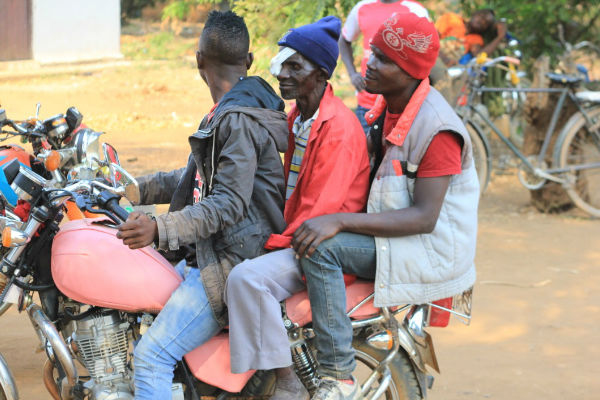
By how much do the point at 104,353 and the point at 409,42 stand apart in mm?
1578

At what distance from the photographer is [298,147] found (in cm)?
285

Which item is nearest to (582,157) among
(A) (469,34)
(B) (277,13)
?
(A) (469,34)

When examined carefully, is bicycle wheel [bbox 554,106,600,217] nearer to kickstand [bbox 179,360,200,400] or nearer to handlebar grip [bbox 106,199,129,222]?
kickstand [bbox 179,360,200,400]

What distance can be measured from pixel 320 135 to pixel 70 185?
0.90 metres

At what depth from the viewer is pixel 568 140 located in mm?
6973

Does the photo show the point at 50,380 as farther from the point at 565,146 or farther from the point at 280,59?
the point at 565,146

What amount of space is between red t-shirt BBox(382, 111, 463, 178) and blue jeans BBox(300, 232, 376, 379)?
1.02ft

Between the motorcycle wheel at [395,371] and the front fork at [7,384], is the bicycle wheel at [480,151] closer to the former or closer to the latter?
the motorcycle wheel at [395,371]

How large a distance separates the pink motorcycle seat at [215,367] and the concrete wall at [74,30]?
13527mm

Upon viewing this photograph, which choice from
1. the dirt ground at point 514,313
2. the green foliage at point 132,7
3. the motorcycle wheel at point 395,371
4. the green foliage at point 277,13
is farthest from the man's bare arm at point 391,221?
the green foliage at point 132,7

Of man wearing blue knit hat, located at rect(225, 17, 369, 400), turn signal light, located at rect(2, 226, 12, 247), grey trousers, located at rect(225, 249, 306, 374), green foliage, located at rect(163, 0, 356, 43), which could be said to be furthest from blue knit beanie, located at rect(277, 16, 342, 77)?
green foliage, located at rect(163, 0, 356, 43)

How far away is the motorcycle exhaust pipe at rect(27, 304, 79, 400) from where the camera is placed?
8.77ft

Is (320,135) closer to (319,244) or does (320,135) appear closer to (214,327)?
(319,244)

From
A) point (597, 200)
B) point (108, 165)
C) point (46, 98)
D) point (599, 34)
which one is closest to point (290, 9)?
point (597, 200)
